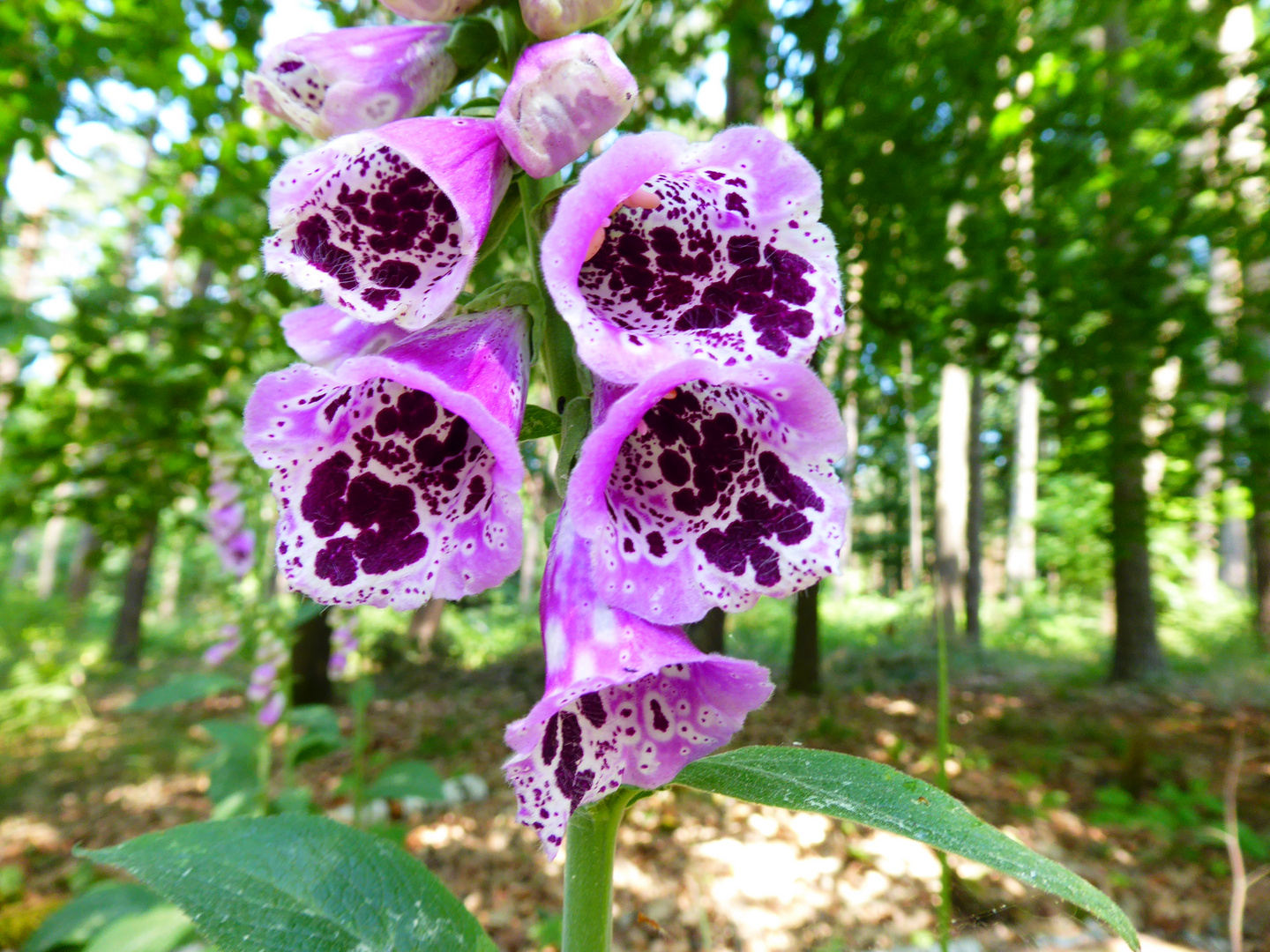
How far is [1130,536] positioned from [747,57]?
4.13m

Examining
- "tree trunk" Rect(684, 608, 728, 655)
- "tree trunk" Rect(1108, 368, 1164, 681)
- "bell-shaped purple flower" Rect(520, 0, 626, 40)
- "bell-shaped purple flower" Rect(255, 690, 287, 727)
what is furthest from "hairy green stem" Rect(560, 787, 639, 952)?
"tree trunk" Rect(1108, 368, 1164, 681)

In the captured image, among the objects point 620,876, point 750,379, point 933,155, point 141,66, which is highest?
point 933,155

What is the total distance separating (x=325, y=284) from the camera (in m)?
0.65

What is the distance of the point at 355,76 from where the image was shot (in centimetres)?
82

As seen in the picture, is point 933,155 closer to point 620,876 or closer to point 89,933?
point 620,876

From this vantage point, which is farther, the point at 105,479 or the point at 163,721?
the point at 163,721

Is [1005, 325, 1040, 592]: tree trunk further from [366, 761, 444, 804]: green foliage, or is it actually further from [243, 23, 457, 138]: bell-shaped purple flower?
[243, 23, 457, 138]: bell-shaped purple flower

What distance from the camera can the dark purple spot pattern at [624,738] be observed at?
621 millimetres

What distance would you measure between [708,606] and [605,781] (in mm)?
187

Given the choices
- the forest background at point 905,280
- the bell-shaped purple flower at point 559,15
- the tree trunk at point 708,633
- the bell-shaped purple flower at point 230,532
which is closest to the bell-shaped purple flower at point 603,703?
the bell-shaped purple flower at point 559,15

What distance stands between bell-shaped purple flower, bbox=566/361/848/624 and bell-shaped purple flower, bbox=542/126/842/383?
0.04 meters

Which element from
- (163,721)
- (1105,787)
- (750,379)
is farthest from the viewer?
(163,721)

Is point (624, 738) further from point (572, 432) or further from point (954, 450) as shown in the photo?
point (954, 450)

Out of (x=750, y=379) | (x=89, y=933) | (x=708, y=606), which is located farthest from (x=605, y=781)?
(x=89, y=933)
